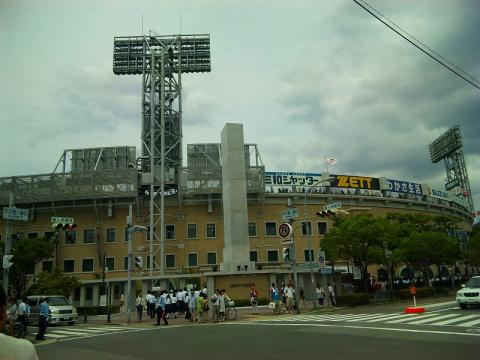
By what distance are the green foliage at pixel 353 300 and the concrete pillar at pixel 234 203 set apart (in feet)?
29.2

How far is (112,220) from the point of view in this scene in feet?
187

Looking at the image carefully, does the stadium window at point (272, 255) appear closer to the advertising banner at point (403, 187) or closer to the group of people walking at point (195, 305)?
the advertising banner at point (403, 187)

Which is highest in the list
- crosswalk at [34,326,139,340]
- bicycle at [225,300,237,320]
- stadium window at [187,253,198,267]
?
stadium window at [187,253,198,267]

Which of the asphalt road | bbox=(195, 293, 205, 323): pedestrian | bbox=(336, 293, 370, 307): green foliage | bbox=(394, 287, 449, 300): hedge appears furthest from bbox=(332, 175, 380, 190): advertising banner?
the asphalt road

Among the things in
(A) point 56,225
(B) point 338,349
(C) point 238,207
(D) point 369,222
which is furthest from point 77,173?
(B) point 338,349

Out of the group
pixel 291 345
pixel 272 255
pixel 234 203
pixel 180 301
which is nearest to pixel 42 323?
pixel 180 301

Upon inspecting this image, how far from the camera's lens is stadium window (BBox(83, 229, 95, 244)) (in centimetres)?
5659

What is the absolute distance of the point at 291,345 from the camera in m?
12.6

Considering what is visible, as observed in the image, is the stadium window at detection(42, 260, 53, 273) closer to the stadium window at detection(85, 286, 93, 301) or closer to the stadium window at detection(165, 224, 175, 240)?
the stadium window at detection(85, 286, 93, 301)

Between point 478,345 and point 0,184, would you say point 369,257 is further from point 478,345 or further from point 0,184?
point 0,184

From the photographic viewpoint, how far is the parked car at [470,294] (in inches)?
854

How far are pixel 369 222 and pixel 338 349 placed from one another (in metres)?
26.9

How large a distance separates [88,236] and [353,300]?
123ft

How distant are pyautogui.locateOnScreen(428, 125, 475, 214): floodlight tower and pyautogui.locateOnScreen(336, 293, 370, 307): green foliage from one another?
215 feet
